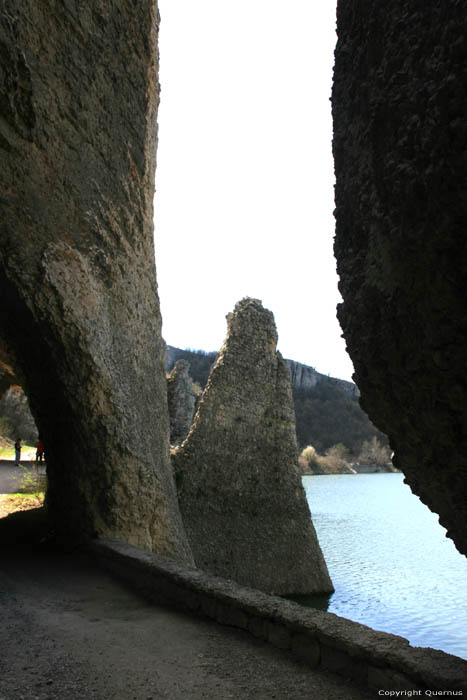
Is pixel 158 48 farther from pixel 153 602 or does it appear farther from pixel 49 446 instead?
pixel 153 602

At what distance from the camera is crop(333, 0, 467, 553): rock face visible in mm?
2031

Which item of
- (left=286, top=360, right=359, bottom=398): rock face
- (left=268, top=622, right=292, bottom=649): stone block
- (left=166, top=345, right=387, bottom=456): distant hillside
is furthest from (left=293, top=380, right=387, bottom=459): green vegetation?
(left=268, top=622, right=292, bottom=649): stone block

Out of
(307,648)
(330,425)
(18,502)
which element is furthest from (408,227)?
(330,425)

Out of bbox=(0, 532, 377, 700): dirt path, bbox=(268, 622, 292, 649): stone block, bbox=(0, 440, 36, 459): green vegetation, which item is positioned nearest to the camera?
bbox=(0, 532, 377, 700): dirt path

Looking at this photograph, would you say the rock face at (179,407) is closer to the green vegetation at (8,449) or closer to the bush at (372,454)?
the green vegetation at (8,449)

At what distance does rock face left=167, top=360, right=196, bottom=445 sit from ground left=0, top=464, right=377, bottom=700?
34.0 feet

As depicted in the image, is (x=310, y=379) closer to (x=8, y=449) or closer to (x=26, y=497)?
(x=8, y=449)

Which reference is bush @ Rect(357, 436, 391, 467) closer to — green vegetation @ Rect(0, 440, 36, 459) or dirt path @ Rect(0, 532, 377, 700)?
green vegetation @ Rect(0, 440, 36, 459)

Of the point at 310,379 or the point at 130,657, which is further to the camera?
the point at 310,379

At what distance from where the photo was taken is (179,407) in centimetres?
1581

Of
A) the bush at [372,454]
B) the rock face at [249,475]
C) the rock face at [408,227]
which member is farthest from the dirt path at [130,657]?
the bush at [372,454]

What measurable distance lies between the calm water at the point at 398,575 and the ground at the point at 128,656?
666cm

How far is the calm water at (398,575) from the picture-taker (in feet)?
33.1

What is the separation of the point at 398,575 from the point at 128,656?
491 inches
